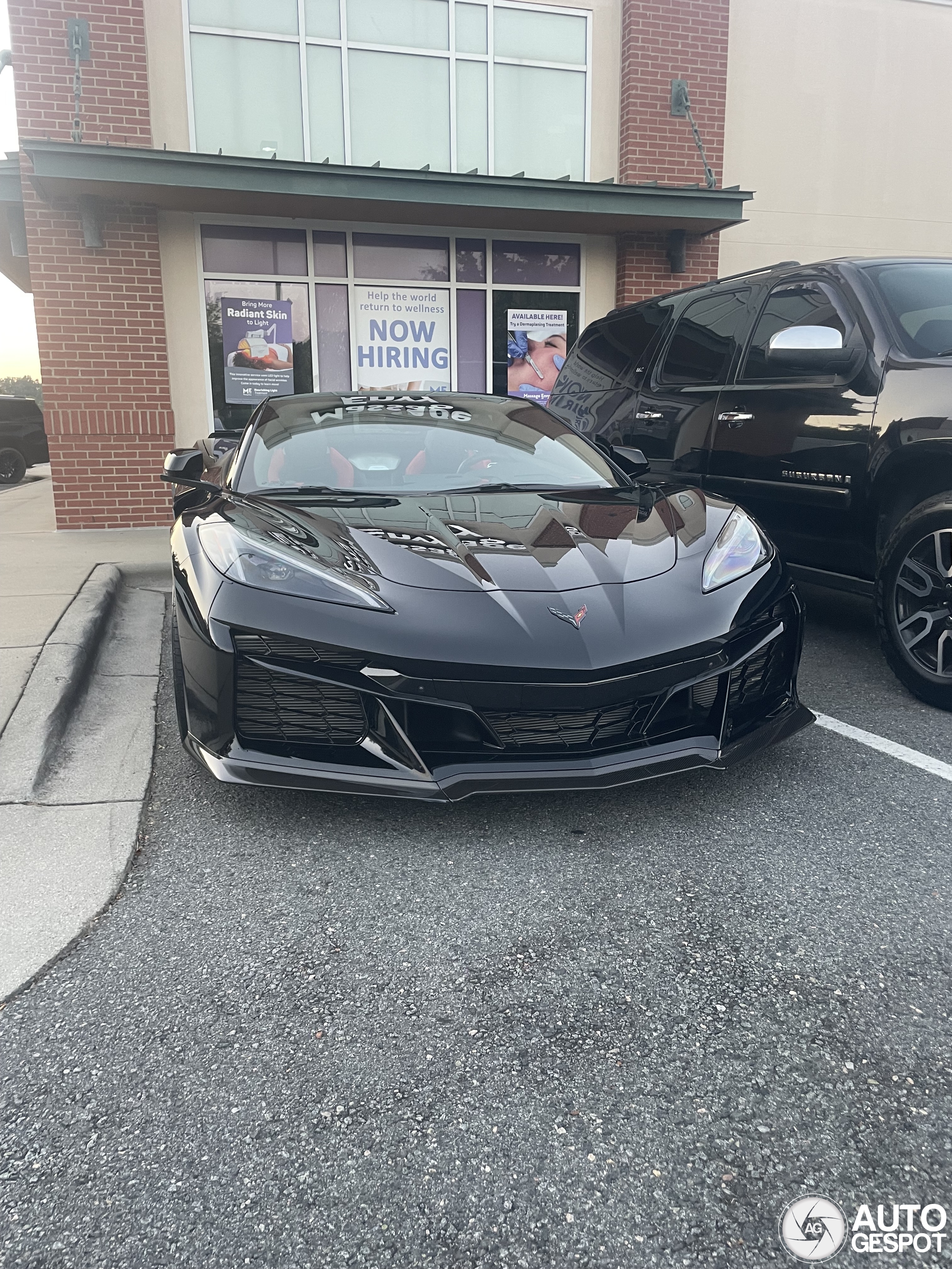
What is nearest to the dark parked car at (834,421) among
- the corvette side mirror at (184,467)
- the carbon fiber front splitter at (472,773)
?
the carbon fiber front splitter at (472,773)

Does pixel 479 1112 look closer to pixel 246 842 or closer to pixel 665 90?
pixel 246 842

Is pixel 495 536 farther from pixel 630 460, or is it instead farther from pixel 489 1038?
pixel 489 1038

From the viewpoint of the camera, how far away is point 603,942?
87.0 inches

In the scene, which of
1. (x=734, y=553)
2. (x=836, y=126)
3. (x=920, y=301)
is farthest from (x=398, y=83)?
(x=734, y=553)

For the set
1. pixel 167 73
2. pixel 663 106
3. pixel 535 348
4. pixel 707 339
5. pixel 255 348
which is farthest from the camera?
pixel 535 348

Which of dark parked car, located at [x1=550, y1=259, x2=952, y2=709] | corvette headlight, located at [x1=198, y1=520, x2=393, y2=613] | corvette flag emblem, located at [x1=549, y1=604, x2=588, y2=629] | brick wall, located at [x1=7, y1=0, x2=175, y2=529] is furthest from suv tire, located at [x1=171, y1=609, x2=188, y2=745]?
brick wall, located at [x1=7, y1=0, x2=175, y2=529]

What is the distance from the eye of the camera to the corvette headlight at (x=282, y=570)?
2730mm

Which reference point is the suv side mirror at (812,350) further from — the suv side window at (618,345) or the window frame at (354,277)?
the window frame at (354,277)

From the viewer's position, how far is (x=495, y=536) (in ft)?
10.4

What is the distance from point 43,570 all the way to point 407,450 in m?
3.75

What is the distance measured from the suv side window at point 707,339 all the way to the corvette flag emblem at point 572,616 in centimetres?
284

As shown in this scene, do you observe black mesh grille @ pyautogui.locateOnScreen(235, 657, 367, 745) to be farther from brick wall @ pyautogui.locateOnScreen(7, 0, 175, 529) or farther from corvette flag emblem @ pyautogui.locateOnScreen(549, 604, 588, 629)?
brick wall @ pyautogui.locateOnScreen(7, 0, 175, 529)

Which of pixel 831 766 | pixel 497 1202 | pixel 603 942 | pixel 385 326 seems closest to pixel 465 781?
pixel 603 942

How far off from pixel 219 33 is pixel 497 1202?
10.7m
